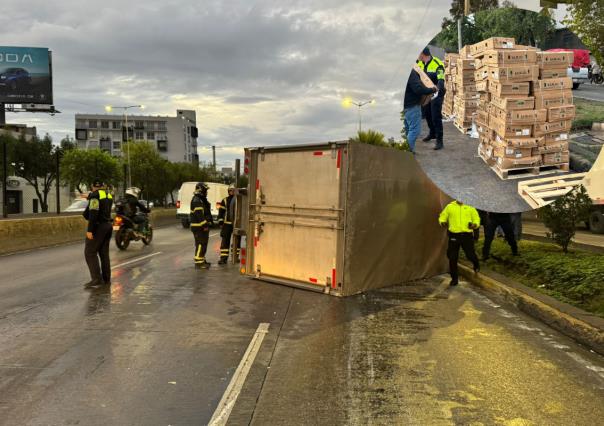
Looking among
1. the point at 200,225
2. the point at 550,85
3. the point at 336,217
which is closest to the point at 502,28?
the point at 550,85

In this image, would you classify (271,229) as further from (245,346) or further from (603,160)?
(603,160)

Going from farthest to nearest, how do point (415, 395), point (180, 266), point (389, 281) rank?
point (180, 266), point (389, 281), point (415, 395)

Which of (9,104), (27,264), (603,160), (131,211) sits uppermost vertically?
(9,104)

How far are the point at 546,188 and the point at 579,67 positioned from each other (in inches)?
49.1

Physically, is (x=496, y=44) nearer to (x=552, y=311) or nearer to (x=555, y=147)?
(x=555, y=147)

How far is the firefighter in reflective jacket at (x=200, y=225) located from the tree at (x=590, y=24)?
8.22 meters

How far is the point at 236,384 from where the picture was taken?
4574 mm

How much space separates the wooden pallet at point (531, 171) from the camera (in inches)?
209

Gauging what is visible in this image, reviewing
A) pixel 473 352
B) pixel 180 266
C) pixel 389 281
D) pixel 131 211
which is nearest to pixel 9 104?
pixel 131 211

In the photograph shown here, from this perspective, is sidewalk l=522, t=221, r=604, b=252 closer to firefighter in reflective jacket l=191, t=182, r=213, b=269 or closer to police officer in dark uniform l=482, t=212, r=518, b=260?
police officer in dark uniform l=482, t=212, r=518, b=260

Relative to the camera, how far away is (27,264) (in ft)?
42.1

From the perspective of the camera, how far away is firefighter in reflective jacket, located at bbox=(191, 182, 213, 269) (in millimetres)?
11859

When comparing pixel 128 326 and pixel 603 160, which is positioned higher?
pixel 603 160

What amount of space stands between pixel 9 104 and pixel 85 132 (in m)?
76.4
